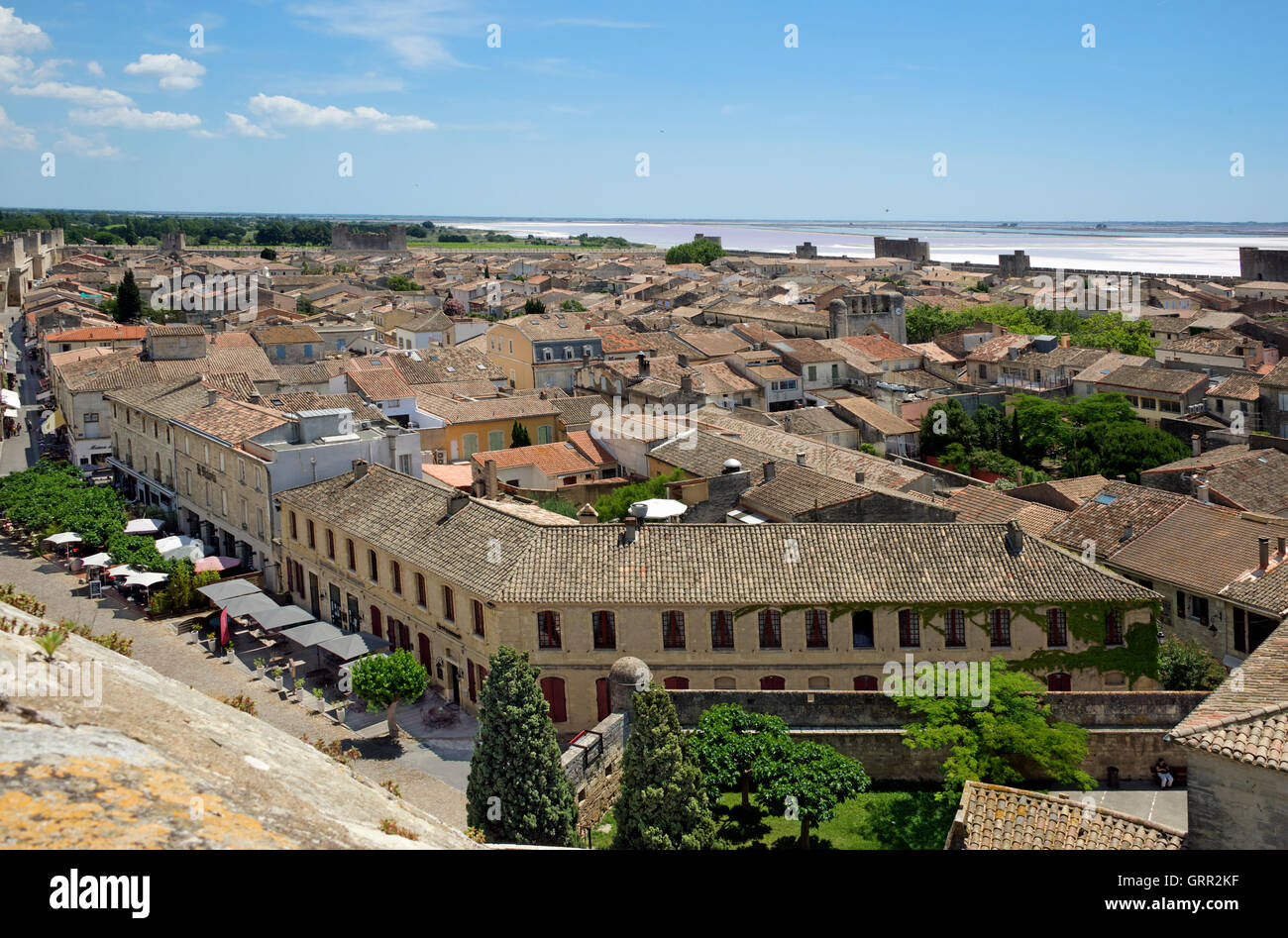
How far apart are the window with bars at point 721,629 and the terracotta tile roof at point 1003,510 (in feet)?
48.7

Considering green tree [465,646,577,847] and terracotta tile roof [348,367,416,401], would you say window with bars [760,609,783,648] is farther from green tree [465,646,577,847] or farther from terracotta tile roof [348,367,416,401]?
terracotta tile roof [348,367,416,401]

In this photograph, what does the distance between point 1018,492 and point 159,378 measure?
38502 millimetres

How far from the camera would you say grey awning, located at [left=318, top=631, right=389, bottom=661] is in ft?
99.0

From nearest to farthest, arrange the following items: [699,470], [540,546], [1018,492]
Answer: [540,546]
[699,470]
[1018,492]

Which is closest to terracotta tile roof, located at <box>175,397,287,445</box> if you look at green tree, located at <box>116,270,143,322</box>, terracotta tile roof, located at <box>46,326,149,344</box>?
terracotta tile roof, located at <box>46,326,149,344</box>

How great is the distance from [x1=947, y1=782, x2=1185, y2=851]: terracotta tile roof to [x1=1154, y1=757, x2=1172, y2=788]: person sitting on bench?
7.75 metres

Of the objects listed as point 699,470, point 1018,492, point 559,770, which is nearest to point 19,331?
point 699,470

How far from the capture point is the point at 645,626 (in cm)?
2750

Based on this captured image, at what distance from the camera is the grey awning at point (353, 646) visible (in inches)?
1188

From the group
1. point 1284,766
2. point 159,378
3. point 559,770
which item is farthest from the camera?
→ point 159,378

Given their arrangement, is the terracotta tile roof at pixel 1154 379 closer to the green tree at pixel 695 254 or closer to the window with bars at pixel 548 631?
the window with bars at pixel 548 631

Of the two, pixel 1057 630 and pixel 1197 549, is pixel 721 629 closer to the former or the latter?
pixel 1057 630

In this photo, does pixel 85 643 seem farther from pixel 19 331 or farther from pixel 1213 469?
pixel 19 331

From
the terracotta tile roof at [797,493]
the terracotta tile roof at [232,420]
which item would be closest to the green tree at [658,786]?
the terracotta tile roof at [797,493]
